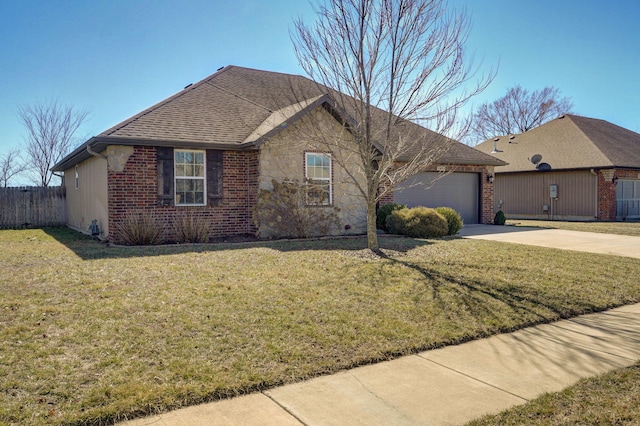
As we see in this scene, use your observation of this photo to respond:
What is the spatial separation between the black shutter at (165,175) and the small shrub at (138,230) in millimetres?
581

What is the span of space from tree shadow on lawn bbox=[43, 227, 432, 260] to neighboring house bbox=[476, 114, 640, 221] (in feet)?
45.3

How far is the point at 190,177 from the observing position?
1265 cm

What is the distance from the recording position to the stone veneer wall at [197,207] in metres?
11.7

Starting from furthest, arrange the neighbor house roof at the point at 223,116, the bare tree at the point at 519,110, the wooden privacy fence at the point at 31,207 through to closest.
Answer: the bare tree at the point at 519,110
the wooden privacy fence at the point at 31,207
the neighbor house roof at the point at 223,116

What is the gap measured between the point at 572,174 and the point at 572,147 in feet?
6.25

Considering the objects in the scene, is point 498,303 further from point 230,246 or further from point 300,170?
point 300,170

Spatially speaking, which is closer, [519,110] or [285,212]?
[285,212]

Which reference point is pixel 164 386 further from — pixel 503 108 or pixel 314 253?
pixel 503 108

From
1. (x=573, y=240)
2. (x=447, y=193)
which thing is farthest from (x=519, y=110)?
(x=573, y=240)

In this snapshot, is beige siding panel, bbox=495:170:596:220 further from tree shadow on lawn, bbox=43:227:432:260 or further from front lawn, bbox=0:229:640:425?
front lawn, bbox=0:229:640:425

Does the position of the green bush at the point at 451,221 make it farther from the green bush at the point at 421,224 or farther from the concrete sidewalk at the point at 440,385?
the concrete sidewalk at the point at 440,385

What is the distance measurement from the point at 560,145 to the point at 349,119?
18613 millimetres

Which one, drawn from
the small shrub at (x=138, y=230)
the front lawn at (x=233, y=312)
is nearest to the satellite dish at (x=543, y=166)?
the front lawn at (x=233, y=312)

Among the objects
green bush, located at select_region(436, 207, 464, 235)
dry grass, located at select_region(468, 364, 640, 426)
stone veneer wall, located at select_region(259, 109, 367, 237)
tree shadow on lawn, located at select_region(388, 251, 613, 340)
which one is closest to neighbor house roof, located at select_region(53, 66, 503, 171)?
stone veneer wall, located at select_region(259, 109, 367, 237)
